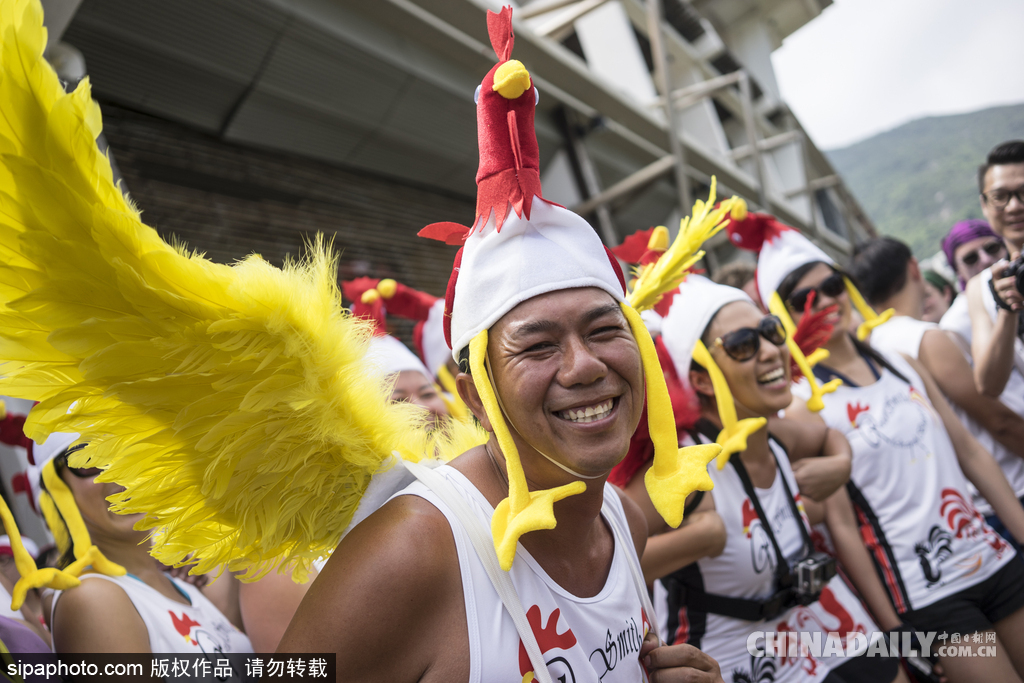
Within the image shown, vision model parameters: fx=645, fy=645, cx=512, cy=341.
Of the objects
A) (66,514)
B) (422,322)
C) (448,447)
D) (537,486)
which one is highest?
(422,322)

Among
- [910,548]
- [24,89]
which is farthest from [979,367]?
[24,89]

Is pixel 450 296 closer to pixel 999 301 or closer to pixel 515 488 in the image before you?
pixel 515 488

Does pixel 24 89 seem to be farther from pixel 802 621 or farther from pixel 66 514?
pixel 802 621

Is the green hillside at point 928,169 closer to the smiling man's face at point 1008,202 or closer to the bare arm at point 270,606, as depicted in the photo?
the smiling man's face at point 1008,202

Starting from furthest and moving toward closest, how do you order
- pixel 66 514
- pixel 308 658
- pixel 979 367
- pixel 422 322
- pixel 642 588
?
pixel 422 322
pixel 979 367
pixel 66 514
pixel 642 588
pixel 308 658

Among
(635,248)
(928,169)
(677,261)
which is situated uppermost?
(928,169)

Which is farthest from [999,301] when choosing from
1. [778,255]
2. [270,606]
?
[270,606]

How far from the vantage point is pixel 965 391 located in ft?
10.2

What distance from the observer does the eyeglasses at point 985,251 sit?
3881 millimetres

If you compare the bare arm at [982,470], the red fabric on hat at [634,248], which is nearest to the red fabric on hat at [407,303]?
the red fabric on hat at [634,248]

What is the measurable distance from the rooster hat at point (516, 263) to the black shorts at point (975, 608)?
167 cm

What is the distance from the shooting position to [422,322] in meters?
3.97

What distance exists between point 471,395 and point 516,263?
1.12 feet

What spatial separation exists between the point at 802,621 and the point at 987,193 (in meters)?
2.35
